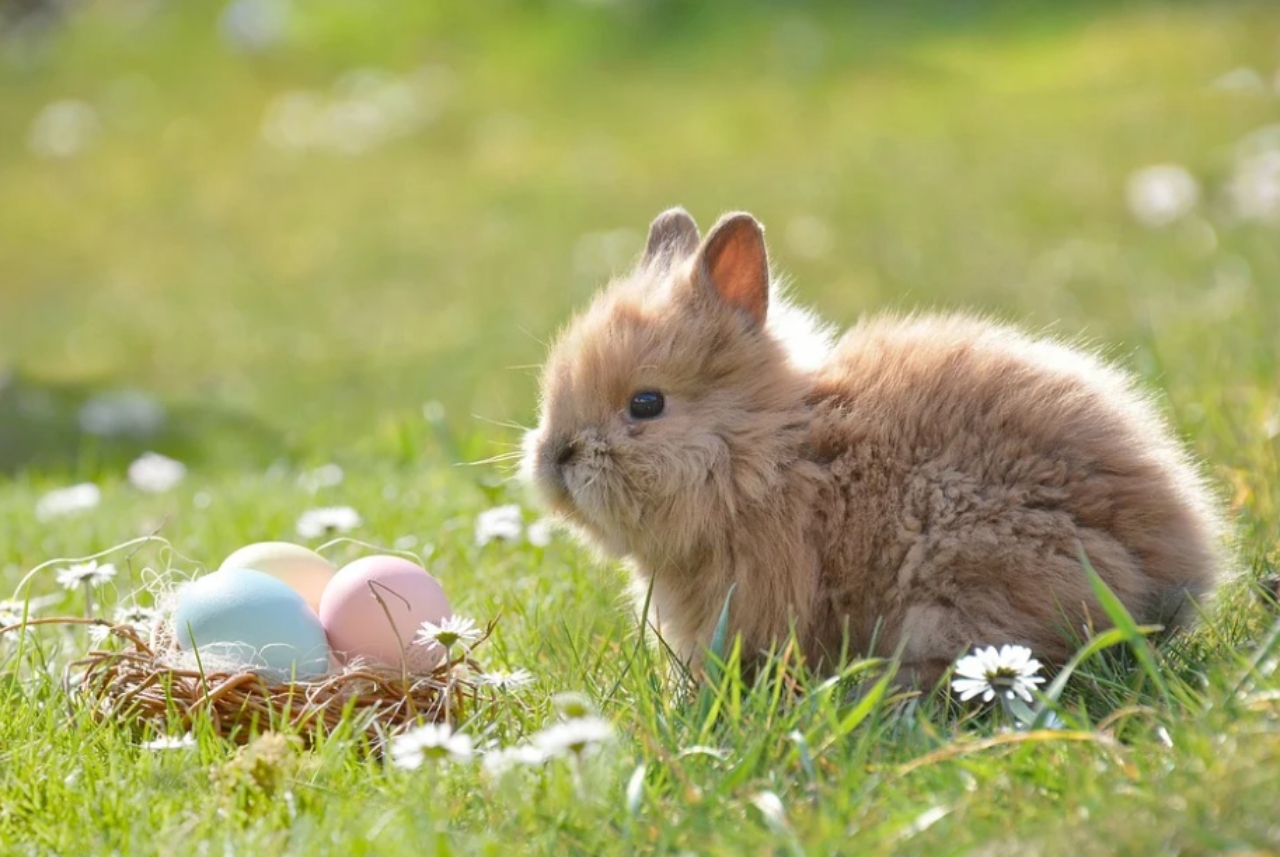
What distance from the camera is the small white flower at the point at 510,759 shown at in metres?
2.31

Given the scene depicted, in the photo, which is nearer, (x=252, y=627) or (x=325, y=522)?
(x=252, y=627)

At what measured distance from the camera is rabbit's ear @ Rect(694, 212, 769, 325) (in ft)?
10.1

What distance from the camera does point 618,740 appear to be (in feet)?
8.34

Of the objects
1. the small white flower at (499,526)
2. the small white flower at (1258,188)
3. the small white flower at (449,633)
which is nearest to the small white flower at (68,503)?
the small white flower at (499,526)

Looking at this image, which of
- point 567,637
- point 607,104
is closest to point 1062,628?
point 567,637

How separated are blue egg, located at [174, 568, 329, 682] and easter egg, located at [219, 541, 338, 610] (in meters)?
0.24

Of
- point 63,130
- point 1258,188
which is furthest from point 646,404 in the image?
point 63,130

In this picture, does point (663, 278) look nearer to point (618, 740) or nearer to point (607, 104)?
point (618, 740)

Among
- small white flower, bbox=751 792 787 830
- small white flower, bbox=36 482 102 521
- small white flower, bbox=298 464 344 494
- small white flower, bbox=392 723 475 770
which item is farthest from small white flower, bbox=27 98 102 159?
small white flower, bbox=751 792 787 830

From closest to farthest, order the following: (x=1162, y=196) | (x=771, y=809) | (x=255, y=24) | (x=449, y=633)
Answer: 1. (x=771, y=809)
2. (x=449, y=633)
3. (x=1162, y=196)
4. (x=255, y=24)

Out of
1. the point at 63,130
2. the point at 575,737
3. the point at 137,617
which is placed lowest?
the point at 137,617

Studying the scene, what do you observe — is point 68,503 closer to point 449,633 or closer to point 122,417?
point 122,417

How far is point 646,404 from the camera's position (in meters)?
3.08

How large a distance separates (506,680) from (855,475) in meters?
0.78
